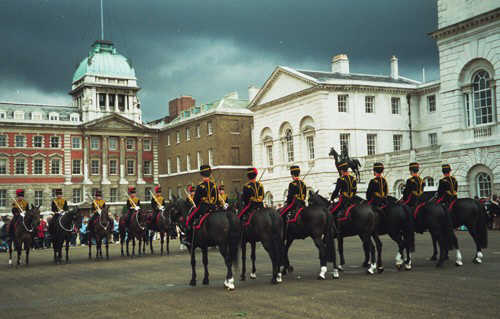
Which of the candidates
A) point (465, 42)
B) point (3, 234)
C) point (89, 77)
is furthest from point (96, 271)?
point (89, 77)

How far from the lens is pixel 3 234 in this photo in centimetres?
3497

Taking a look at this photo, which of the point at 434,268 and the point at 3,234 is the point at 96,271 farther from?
the point at 3,234

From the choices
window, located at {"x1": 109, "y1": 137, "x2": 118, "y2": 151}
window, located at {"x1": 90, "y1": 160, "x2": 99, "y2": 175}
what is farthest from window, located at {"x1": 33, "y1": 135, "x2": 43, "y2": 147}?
window, located at {"x1": 109, "y1": 137, "x2": 118, "y2": 151}

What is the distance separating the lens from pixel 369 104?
177 ft

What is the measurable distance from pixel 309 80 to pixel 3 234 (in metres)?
28.9

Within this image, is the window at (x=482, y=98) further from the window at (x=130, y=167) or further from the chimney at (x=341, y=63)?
the window at (x=130, y=167)

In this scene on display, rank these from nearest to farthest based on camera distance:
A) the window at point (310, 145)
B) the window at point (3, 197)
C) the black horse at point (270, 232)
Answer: the black horse at point (270, 232)
the window at point (310, 145)
the window at point (3, 197)

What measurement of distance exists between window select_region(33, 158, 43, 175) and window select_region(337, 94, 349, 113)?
Result: 4421cm

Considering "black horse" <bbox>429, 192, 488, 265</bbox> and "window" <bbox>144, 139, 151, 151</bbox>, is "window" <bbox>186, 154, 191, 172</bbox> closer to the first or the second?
"window" <bbox>144, 139, 151, 151</bbox>

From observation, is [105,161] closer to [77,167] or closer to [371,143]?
[77,167]

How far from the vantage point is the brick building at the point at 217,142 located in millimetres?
67938

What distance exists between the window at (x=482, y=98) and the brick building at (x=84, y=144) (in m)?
55.1

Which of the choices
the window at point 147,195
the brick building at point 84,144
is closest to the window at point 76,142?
the brick building at point 84,144

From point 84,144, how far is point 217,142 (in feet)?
75.9
